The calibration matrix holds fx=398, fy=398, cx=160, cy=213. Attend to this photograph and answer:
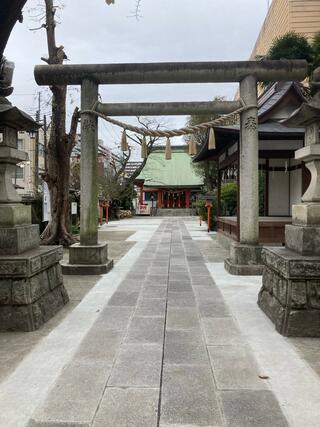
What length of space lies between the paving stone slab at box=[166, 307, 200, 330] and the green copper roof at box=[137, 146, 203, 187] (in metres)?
36.4

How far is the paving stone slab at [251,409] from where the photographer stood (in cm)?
248

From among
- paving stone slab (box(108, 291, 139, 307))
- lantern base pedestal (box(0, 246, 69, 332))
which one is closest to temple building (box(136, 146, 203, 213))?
paving stone slab (box(108, 291, 139, 307))

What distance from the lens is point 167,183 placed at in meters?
42.7

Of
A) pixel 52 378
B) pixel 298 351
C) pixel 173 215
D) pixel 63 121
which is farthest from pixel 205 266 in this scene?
pixel 173 215

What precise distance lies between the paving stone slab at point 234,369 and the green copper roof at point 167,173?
124 feet

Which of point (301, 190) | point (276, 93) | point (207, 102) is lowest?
point (301, 190)

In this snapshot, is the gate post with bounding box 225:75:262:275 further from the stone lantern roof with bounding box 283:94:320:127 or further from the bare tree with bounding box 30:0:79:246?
the bare tree with bounding box 30:0:79:246

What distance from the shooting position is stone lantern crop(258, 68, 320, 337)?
4070 mm

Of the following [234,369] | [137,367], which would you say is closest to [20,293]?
[137,367]

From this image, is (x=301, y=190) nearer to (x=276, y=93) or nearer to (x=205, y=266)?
(x=276, y=93)

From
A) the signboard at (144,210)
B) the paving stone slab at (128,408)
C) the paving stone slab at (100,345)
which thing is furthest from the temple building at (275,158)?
the signboard at (144,210)

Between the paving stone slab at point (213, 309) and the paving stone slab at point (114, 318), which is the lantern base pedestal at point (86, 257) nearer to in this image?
the paving stone slab at point (114, 318)

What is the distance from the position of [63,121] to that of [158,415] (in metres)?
10.9

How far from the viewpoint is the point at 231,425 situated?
245 cm
